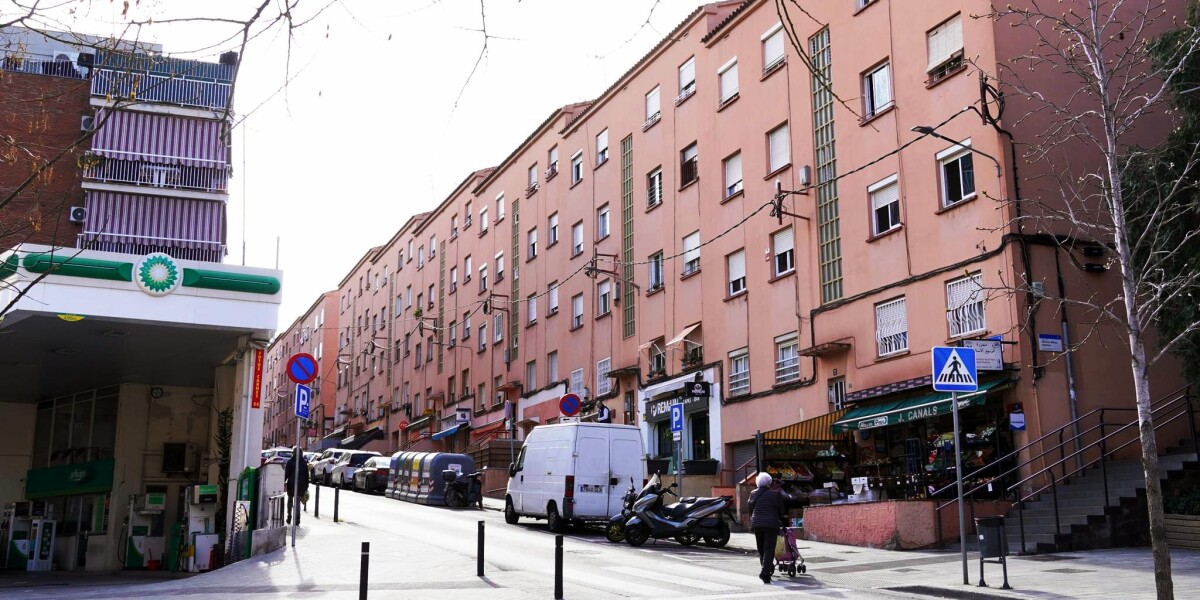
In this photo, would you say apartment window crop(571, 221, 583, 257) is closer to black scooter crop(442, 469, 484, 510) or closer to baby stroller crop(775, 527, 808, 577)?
black scooter crop(442, 469, 484, 510)

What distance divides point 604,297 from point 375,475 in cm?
1109

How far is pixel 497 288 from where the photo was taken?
1877 inches

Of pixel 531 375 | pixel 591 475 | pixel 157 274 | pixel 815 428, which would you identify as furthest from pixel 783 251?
pixel 531 375

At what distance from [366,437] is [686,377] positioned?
129 ft

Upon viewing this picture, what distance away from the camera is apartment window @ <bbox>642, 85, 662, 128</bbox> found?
115 feet

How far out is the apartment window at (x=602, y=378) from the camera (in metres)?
36.2

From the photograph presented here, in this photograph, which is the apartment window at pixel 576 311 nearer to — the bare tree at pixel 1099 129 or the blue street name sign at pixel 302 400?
the bare tree at pixel 1099 129

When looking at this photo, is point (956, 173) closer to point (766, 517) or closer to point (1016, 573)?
→ point (1016, 573)

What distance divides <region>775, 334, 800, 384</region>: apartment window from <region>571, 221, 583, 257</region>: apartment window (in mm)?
14232

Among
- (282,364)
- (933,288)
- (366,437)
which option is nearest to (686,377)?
(933,288)

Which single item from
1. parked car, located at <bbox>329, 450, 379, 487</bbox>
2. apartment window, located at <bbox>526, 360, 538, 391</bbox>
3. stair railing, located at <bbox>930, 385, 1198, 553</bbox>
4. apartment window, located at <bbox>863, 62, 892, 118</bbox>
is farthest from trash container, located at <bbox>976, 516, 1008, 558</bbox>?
parked car, located at <bbox>329, 450, 379, 487</bbox>

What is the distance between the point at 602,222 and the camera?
125 ft

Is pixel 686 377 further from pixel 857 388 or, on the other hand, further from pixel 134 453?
pixel 134 453

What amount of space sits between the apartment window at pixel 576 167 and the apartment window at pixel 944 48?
19.5 m
